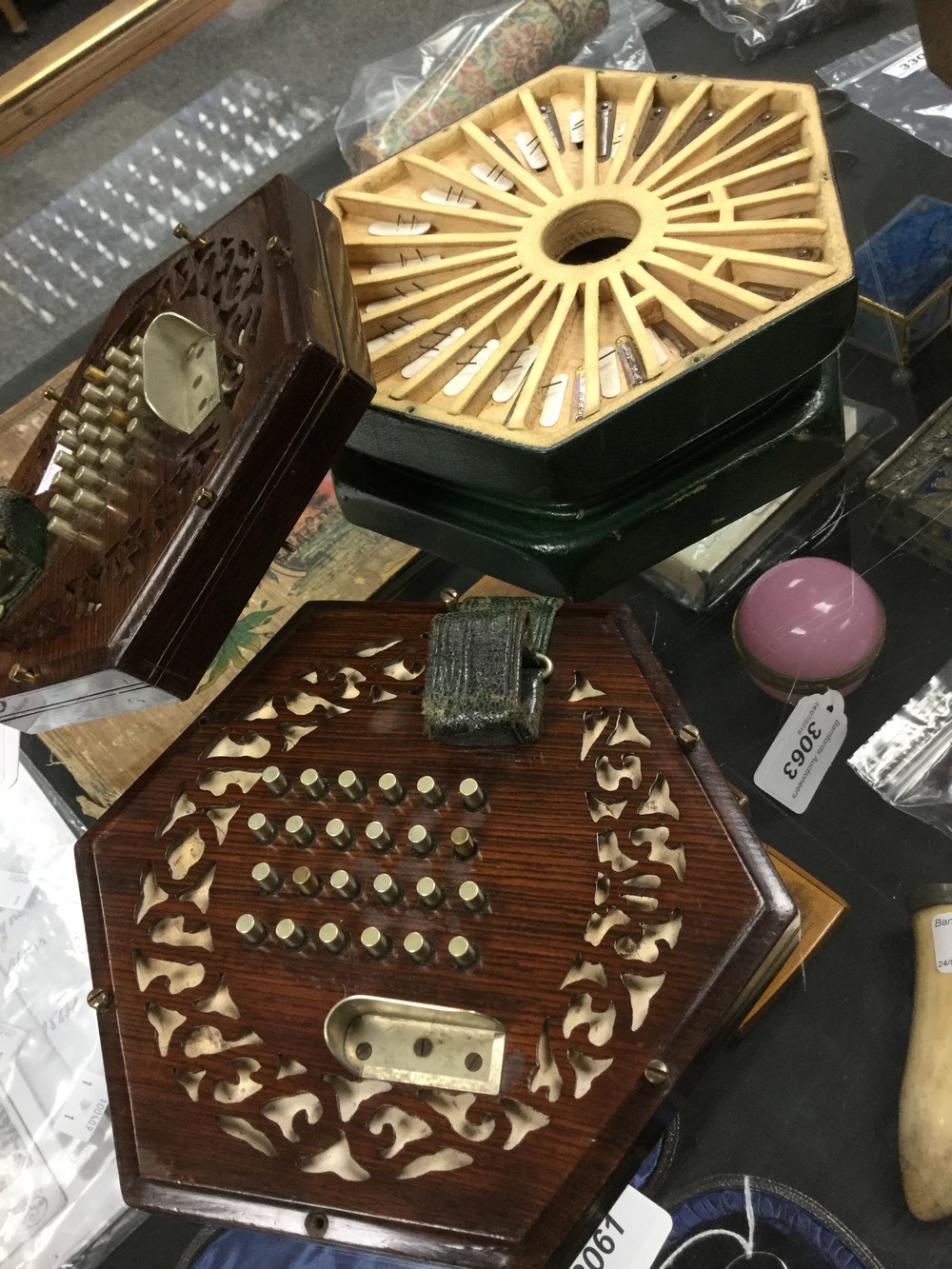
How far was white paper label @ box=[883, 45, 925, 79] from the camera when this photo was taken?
165cm

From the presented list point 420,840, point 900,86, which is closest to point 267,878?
point 420,840

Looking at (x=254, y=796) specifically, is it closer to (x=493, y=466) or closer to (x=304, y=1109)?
(x=304, y=1109)

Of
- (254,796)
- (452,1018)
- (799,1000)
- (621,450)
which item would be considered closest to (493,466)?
(621,450)

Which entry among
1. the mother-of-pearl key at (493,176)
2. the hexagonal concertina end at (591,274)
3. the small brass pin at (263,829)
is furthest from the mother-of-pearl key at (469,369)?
the small brass pin at (263,829)

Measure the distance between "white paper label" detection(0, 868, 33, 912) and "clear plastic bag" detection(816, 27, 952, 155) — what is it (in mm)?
1778

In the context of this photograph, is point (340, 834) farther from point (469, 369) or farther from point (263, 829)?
point (469, 369)

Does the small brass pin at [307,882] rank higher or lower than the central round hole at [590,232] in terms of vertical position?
lower

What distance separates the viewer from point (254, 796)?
3.10 ft

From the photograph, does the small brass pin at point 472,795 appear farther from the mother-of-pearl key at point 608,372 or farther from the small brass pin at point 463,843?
the mother-of-pearl key at point 608,372

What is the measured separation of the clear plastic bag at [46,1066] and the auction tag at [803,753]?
883 millimetres

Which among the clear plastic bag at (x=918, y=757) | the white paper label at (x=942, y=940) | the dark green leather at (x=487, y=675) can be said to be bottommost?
the white paper label at (x=942, y=940)

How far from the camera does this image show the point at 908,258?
4.49 ft

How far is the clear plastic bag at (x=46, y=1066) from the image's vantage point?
1145 millimetres

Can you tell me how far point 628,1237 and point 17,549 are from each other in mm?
876
